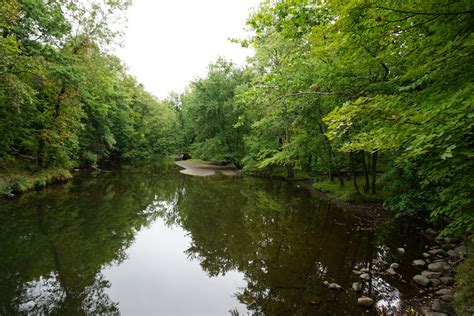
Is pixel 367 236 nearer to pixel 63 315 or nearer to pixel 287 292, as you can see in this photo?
pixel 287 292

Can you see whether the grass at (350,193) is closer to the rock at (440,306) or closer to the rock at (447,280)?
the rock at (447,280)

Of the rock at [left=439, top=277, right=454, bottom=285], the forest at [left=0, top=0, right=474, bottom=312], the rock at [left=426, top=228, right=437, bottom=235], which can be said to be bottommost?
the rock at [left=439, top=277, right=454, bottom=285]

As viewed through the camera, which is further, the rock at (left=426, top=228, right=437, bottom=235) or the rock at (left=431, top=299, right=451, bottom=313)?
the rock at (left=426, top=228, right=437, bottom=235)

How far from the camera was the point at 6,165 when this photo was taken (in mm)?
16469

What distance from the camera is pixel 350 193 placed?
15.0 meters

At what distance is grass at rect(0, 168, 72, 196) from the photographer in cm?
1456

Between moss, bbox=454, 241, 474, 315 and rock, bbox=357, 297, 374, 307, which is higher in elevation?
moss, bbox=454, 241, 474, 315

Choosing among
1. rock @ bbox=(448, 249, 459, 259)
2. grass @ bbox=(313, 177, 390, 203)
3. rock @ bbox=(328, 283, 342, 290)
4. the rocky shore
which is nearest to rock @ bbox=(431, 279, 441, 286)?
the rocky shore

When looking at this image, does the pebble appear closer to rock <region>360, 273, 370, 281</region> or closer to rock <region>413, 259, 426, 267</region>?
rock <region>413, 259, 426, 267</region>

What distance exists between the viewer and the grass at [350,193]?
14.2 m

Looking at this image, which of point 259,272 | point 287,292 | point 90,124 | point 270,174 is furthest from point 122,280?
point 90,124

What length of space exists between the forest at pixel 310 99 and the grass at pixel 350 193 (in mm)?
106

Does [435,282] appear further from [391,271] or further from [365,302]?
[365,302]

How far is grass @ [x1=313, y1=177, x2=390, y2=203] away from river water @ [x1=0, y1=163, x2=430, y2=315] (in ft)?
5.36
